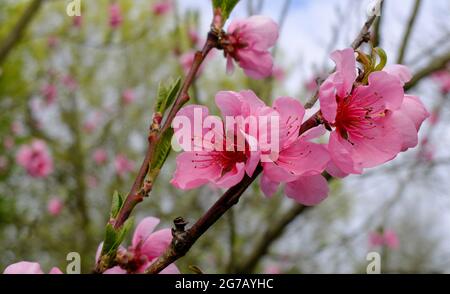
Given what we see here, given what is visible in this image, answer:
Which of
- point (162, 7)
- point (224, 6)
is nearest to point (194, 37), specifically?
point (224, 6)

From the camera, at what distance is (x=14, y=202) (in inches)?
185

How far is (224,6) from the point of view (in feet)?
2.73

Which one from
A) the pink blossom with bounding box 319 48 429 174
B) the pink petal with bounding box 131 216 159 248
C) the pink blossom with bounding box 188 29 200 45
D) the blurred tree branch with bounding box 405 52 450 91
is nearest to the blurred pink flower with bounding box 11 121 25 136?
the pink blossom with bounding box 188 29 200 45

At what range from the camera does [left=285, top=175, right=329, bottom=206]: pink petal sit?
71 cm

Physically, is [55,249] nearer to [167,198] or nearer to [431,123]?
[167,198]

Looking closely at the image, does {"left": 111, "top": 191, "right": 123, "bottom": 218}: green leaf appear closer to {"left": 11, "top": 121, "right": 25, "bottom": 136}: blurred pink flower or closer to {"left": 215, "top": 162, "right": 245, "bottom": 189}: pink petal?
{"left": 215, "top": 162, "right": 245, "bottom": 189}: pink petal

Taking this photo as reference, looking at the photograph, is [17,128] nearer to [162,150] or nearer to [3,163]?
[3,163]

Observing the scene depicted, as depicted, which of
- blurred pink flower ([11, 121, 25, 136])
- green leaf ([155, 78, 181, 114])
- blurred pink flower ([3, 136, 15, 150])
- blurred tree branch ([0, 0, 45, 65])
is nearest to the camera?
green leaf ([155, 78, 181, 114])

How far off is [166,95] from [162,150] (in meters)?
0.08

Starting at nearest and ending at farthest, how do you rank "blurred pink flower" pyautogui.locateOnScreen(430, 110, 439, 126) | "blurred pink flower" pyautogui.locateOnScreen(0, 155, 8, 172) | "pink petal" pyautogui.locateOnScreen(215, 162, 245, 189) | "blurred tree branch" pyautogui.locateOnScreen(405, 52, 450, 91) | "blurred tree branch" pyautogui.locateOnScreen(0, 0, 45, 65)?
"pink petal" pyautogui.locateOnScreen(215, 162, 245, 189) < "blurred tree branch" pyautogui.locateOnScreen(405, 52, 450, 91) < "blurred tree branch" pyautogui.locateOnScreen(0, 0, 45, 65) < "blurred pink flower" pyautogui.locateOnScreen(430, 110, 439, 126) < "blurred pink flower" pyautogui.locateOnScreen(0, 155, 8, 172)

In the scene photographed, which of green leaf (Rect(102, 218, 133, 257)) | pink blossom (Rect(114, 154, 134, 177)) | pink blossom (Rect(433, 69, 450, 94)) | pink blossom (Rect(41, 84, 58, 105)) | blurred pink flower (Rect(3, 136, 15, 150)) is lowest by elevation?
pink blossom (Rect(114, 154, 134, 177))

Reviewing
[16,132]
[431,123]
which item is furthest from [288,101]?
[16,132]

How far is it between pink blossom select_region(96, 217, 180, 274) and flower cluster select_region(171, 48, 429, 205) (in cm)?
13
